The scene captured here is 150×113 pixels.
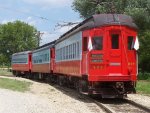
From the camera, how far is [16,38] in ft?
391

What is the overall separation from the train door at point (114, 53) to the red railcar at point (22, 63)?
3180 centimetres

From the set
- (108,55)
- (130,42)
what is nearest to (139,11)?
(130,42)

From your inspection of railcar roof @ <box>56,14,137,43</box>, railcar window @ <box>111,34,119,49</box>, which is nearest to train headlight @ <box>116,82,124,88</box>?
railcar window @ <box>111,34,119,49</box>

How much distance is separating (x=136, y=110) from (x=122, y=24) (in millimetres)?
4308

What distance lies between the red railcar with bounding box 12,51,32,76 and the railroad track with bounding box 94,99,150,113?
3160cm

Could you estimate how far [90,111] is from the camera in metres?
16.8

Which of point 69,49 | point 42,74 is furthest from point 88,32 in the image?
point 42,74

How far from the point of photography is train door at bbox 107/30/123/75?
19.6 metres

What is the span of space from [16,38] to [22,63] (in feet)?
211

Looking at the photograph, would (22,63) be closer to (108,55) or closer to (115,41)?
(115,41)

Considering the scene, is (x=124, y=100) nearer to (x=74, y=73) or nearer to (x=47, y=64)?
(x=74, y=73)

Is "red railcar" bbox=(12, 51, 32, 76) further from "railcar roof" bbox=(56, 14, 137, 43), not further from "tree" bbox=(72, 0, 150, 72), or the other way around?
"railcar roof" bbox=(56, 14, 137, 43)

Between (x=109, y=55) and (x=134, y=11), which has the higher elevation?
(x=134, y=11)

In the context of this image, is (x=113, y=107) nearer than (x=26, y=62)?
Yes
